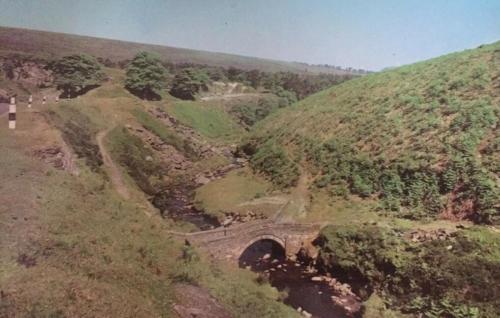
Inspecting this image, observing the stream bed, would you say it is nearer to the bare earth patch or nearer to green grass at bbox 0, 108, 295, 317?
green grass at bbox 0, 108, 295, 317

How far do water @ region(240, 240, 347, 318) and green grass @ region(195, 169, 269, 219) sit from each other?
9.42m

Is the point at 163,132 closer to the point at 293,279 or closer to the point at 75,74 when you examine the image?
the point at 75,74

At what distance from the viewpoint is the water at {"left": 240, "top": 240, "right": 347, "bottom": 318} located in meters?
33.8

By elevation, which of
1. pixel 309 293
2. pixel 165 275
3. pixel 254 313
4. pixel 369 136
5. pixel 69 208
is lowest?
pixel 309 293

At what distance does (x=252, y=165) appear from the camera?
222 feet

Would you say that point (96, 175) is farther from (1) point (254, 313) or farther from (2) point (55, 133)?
(1) point (254, 313)

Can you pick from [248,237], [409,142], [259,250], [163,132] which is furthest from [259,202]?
[163,132]

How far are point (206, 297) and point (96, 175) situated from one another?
2041 centimetres

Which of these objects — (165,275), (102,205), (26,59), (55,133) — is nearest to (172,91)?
(26,59)

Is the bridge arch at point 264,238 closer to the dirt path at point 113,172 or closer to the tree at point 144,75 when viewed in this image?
the dirt path at point 113,172

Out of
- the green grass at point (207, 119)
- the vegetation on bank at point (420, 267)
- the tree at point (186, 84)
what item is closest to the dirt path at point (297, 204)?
the vegetation on bank at point (420, 267)

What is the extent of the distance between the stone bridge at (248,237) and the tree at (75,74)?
2005 inches

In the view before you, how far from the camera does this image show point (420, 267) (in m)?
35.1

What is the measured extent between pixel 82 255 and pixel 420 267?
974 inches
